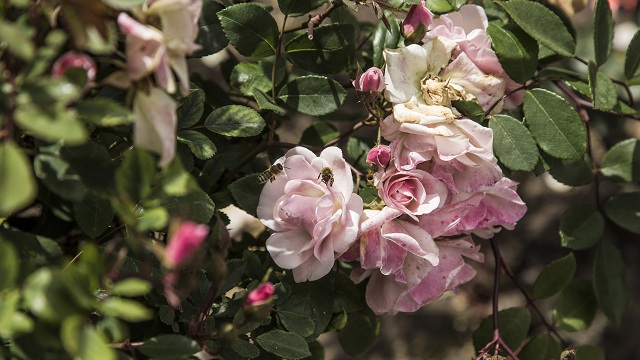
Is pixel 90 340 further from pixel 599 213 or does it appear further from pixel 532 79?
pixel 599 213

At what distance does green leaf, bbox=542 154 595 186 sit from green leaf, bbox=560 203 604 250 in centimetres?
6

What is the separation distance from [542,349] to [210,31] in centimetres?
66

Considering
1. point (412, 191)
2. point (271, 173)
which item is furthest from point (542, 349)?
point (271, 173)

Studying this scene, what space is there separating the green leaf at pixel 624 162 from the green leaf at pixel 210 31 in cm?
61

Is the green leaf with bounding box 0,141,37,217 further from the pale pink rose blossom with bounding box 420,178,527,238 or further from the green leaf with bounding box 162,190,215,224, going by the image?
the pale pink rose blossom with bounding box 420,178,527,238

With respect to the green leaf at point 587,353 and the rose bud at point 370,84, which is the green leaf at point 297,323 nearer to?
the rose bud at point 370,84

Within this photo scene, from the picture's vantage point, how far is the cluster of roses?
0.80 m

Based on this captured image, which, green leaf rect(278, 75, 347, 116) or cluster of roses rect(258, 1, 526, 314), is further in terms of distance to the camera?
Result: green leaf rect(278, 75, 347, 116)

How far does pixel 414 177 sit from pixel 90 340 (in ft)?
1.34

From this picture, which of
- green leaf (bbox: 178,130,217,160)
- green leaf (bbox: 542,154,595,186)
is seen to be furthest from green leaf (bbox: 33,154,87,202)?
green leaf (bbox: 542,154,595,186)

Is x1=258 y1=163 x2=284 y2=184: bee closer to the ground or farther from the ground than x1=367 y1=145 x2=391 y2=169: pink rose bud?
closer to the ground

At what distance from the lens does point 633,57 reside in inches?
39.6

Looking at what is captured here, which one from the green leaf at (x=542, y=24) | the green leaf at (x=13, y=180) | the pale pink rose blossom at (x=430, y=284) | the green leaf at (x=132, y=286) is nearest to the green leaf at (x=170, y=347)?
the green leaf at (x=132, y=286)

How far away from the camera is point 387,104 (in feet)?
3.08
